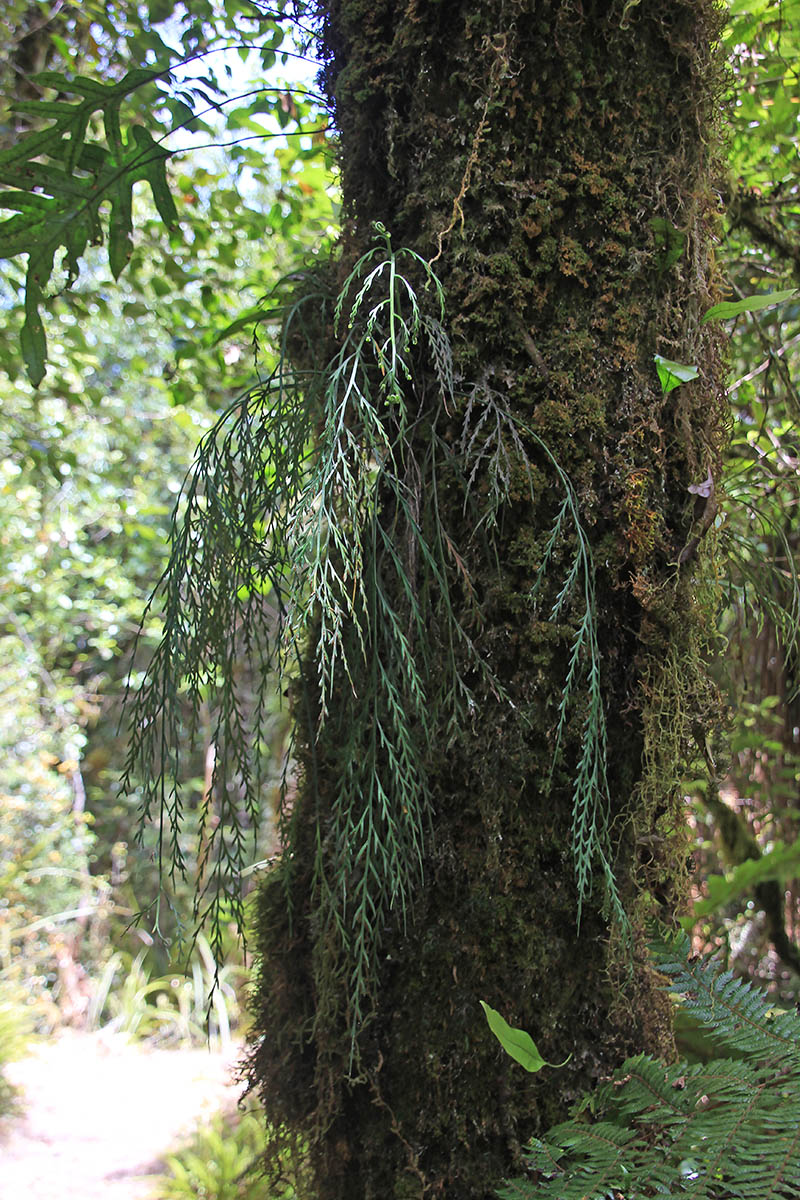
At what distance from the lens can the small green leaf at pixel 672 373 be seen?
0.86m

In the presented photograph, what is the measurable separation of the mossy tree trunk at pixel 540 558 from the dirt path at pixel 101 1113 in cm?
300

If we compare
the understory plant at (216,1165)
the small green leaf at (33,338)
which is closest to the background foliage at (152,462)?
the small green leaf at (33,338)

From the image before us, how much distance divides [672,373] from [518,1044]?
2.25 ft

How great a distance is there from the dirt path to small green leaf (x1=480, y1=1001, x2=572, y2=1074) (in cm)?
311

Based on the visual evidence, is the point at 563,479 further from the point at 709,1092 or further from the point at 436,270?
the point at 709,1092

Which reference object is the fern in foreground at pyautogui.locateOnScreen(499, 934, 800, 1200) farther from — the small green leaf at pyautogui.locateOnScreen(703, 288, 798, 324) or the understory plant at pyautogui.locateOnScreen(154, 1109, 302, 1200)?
the understory plant at pyautogui.locateOnScreen(154, 1109, 302, 1200)

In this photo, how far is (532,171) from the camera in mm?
899

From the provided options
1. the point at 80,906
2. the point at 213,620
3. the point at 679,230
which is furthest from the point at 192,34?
the point at 80,906

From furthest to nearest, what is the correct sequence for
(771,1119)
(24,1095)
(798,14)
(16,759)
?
(16,759) < (24,1095) < (798,14) < (771,1119)

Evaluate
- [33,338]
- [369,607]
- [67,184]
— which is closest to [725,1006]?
[369,607]

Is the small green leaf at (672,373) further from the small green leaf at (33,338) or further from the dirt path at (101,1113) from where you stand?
the dirt path at (101,1113)

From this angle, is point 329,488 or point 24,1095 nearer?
point 329,488

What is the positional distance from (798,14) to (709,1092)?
1921 millimetres

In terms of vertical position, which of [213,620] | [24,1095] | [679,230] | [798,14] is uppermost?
[798,14]
